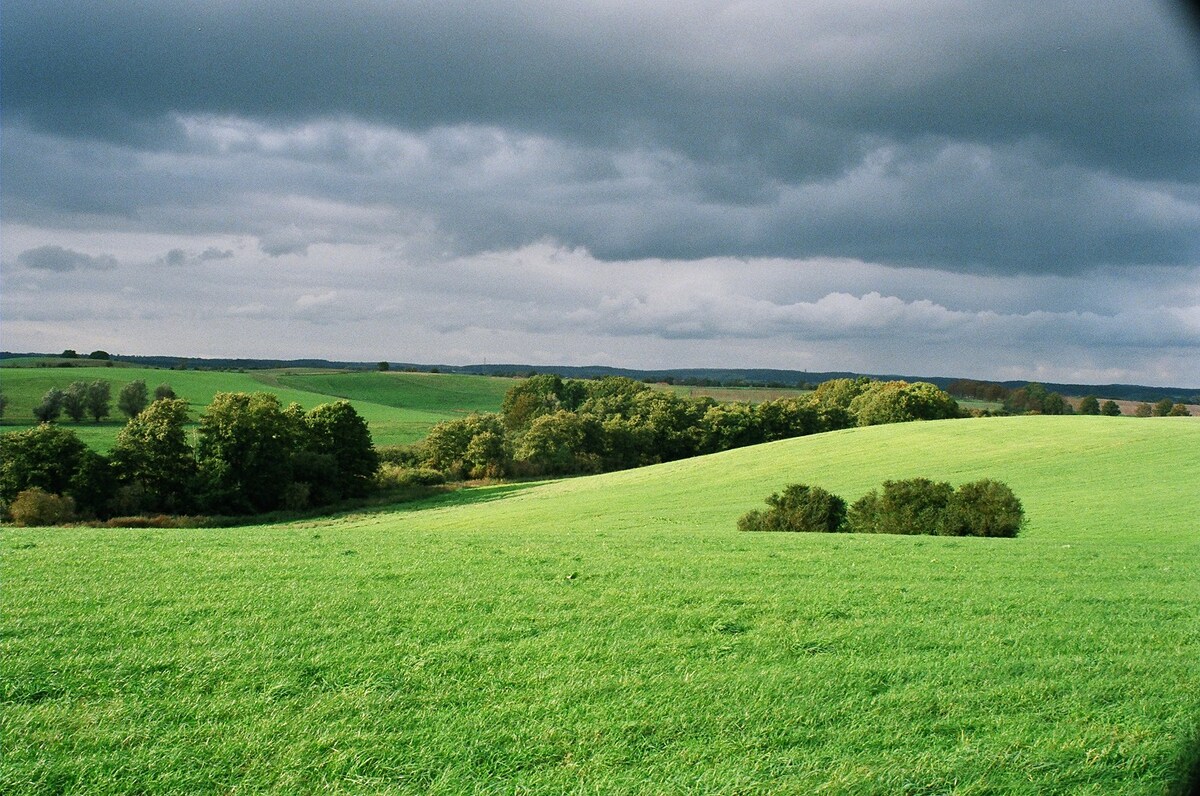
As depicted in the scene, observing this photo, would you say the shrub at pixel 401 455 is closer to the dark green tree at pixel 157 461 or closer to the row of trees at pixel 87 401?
the row of trees at pixel 87 401

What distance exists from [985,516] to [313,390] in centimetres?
11111

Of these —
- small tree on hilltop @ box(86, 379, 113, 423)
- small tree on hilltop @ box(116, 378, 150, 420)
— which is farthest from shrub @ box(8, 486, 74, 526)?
small tree on hilltop @ box(116, 378, 150, 420)

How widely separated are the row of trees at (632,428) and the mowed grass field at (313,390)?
33.7 feet

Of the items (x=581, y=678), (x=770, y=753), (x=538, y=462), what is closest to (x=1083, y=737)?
(x=770, y=753)

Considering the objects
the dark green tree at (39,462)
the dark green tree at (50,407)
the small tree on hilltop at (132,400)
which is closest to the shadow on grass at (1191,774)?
the dark green tree at (39,462)

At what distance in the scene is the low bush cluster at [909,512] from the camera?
81.4 ft

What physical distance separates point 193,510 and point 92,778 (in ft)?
185

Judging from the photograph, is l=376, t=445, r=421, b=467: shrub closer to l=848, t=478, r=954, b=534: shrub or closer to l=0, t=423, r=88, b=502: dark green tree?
l=0, t=423, r=88, b=502: dark green tree

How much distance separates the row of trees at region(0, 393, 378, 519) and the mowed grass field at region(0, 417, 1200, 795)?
41909 millimetres

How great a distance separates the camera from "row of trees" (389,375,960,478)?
81375 mm

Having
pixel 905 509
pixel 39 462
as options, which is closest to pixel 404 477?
pixel 39 462

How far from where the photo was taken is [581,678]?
7.20 meters

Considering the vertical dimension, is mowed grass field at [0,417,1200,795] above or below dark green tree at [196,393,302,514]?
above

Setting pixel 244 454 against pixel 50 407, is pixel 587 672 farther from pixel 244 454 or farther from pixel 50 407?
pixel 50 407
